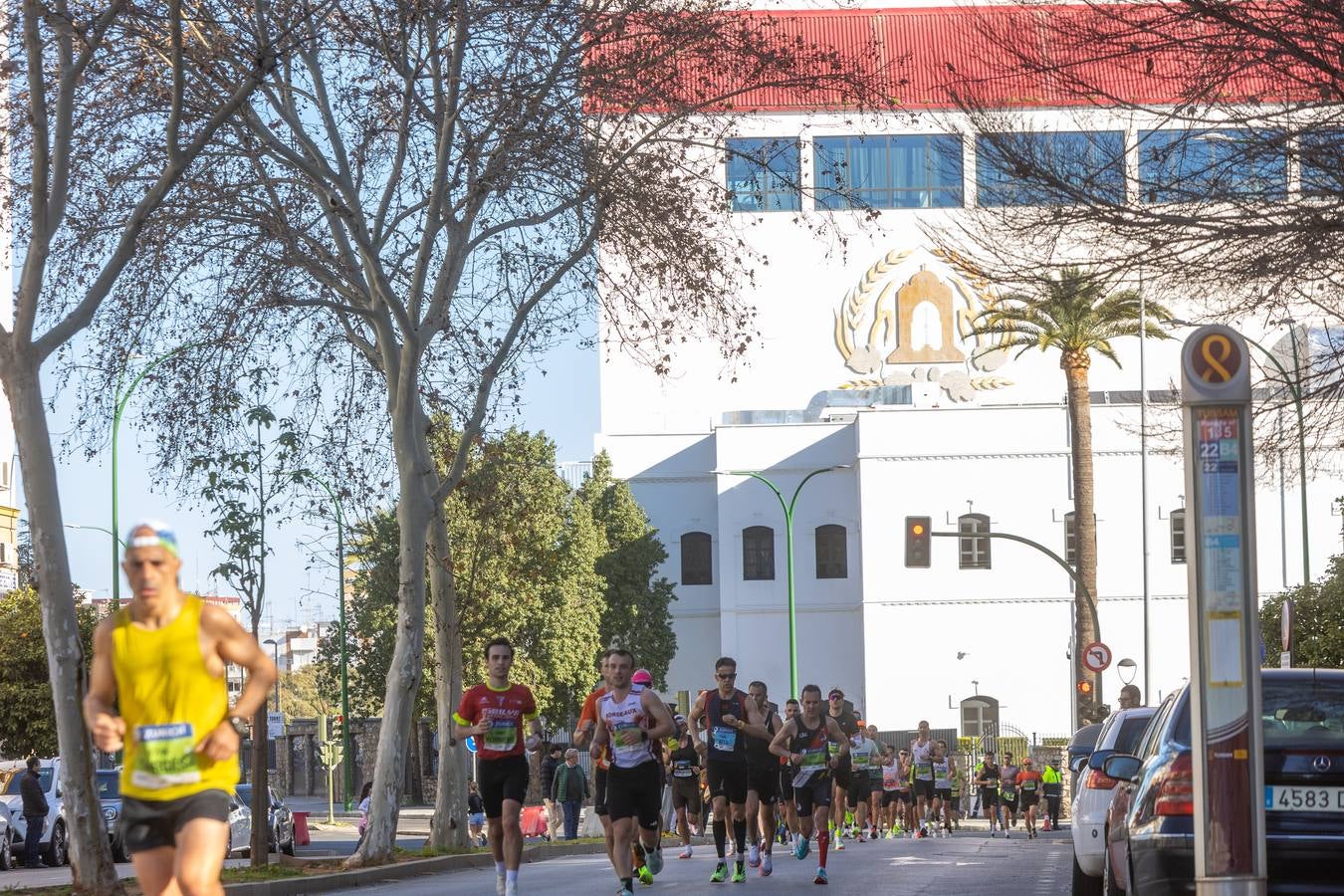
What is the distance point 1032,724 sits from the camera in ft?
188

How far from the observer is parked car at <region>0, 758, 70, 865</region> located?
29.2 m

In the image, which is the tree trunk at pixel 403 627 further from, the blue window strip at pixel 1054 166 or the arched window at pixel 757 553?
the arched window at pixel 757 553

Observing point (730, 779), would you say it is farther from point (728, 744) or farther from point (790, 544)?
point (790, 544)

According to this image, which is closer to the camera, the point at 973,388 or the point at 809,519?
the point at 809,519

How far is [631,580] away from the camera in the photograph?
60781mm

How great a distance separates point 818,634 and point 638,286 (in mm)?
38341

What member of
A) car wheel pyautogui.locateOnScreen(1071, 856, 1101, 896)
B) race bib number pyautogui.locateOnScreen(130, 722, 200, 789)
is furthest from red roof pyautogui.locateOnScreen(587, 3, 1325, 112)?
race bib number pyautogui.locateOnScreen(130, 722, 200, 789)

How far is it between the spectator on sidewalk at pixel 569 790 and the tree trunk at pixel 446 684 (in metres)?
10.1

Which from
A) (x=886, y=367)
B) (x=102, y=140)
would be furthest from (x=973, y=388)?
(x=102, y=140)

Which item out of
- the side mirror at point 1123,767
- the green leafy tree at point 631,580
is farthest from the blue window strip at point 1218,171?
the green leafy tree at point 631,580

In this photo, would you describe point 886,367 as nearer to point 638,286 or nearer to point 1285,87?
point 638,286

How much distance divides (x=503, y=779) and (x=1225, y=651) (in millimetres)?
7079

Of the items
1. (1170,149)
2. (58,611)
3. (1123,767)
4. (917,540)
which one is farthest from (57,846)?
(1123,767)

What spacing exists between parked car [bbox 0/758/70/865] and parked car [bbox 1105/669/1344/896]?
2185 cm
